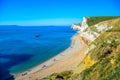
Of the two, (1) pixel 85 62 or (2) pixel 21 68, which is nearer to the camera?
(1) pixel 85 62

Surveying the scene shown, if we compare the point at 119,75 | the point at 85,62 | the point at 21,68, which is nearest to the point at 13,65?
the point at 21,68

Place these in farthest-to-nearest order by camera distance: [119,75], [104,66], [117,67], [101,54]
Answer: [101,54]
[104,66]
[117,67]
[119,75]

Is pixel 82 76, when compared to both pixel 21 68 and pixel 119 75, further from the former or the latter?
pixel 21 68

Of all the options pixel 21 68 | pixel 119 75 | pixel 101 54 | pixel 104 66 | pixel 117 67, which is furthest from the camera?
pixel 21 68

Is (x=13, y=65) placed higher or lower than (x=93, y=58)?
lower

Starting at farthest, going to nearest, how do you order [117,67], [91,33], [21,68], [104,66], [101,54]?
[91,33] < [21,68] < [101,54] < [104,66] < [117,67]

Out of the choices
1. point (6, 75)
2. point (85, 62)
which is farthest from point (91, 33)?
point (85, 62)

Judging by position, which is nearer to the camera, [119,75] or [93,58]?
[119,75]

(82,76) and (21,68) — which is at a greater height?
(82,76)

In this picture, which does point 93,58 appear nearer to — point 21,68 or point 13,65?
point 21,68
